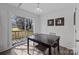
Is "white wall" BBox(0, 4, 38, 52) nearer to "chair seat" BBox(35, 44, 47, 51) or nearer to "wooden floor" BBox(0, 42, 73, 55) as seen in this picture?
"wooden floor" BBox(0, 42, 73, 55)

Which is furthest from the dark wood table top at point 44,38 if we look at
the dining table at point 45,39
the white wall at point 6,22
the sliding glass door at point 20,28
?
the white wall at point 6,22

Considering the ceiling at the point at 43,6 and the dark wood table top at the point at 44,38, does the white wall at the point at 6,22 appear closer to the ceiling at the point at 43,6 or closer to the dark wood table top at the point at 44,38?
the ceiling at the point at 43,6

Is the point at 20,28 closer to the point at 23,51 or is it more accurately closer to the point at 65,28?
the point at 23,51

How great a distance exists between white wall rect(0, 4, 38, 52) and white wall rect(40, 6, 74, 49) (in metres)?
0.55

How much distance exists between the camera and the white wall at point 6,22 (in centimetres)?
190

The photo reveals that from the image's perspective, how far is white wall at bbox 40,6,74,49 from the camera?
6.30 feet

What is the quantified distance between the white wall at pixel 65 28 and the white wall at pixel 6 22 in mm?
548

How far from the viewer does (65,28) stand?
1.96 meters

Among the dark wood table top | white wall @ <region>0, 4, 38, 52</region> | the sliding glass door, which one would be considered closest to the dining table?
the dark wood table top

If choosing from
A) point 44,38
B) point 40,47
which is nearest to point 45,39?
point 44,38

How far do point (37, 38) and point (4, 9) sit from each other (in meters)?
0.84
